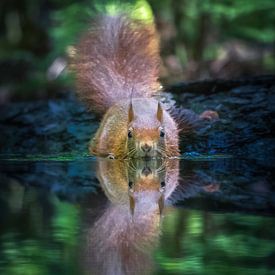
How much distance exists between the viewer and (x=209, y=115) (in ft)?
22.6

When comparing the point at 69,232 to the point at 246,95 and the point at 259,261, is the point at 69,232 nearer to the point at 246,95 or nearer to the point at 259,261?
the point at 259,261

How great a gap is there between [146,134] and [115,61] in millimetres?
1770

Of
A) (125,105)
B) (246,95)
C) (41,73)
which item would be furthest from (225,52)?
(125,105)

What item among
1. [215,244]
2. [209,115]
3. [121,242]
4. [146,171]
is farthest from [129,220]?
[209,115]

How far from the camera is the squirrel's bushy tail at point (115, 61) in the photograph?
679 cm

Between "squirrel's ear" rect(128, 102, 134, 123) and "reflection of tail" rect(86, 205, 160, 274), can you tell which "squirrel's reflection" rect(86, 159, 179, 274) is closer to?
"reflection of tail" rect(86, 205, 160, 274)

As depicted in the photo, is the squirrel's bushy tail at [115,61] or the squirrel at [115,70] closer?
the squirrel at [115,70]

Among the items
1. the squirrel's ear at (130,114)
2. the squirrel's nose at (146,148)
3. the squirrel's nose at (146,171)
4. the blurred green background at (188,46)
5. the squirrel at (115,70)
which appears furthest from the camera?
the blurred green background at (188,46)

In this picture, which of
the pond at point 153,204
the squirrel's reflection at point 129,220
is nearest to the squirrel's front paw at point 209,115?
the pond at point 153,204

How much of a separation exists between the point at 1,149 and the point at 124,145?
2.35 m

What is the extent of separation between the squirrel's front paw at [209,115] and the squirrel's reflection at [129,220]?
1.94m

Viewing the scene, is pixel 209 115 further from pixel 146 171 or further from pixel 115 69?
pixel 146 171

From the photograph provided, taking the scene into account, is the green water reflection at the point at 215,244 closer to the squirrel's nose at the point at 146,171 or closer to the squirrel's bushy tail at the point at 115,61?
the squirrel's nose at the point at 146,171

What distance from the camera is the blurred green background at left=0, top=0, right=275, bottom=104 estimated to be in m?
11.8
